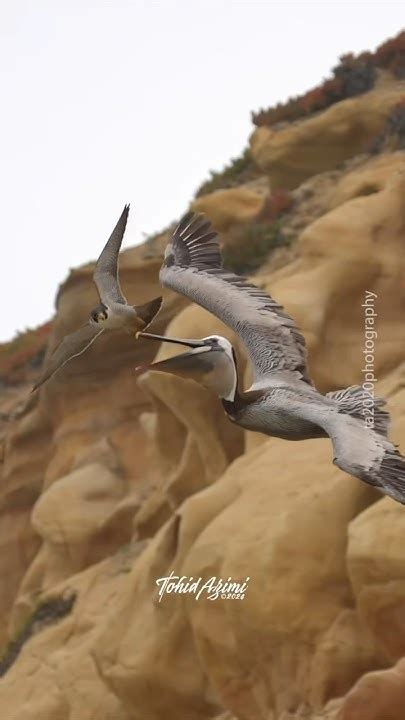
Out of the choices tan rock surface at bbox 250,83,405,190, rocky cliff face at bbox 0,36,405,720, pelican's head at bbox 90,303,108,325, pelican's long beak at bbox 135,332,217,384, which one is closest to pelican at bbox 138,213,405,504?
pelican's long beak at bbox 135,332,217,384

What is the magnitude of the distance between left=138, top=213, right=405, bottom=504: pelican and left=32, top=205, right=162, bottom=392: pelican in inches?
26.3

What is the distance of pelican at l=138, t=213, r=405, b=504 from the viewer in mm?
9945

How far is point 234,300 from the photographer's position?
12578mm

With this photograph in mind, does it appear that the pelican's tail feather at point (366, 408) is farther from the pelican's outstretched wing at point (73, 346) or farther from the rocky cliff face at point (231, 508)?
the rocky cliff face at point (231, 508)

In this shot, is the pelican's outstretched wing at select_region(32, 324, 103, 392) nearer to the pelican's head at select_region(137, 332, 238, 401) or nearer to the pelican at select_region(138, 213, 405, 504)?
the pelican at select_region(138, 213, 405, 504)

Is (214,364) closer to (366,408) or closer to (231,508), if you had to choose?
(366,408)

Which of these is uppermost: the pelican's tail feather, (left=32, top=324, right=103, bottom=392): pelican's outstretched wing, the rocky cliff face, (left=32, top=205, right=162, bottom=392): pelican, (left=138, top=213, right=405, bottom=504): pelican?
(left=32, top=205, right=162, bottom=392): pelican

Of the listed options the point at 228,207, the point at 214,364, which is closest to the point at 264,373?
the point at 214,364

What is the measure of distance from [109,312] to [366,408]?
2.08 metres

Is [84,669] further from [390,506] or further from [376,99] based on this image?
[376,99]

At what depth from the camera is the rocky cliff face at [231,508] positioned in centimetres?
1568

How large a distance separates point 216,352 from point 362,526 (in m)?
4.43

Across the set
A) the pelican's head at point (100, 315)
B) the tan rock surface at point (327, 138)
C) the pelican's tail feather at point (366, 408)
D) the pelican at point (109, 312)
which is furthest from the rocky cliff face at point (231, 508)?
the pelican's head at point (100, 315)

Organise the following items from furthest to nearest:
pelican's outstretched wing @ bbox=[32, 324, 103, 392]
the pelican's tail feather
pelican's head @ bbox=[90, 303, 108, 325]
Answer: pelican's outstretched wing @ bbox=[32, 324, 103, 392] < pelican's head @ bbox=[90, 303, 108, 325] < the pelican's tail feather
